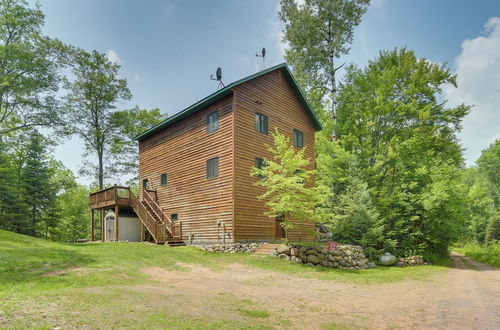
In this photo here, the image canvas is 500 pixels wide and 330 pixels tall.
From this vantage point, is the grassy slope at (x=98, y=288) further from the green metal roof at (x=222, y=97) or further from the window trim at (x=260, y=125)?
the green metal roof at (x=222, y=97)

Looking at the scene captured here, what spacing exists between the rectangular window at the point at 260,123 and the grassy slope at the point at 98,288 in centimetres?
876

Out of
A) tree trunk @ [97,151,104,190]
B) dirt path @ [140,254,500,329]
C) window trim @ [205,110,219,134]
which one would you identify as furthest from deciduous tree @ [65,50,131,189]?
dirt path @ [140,254,500,329]

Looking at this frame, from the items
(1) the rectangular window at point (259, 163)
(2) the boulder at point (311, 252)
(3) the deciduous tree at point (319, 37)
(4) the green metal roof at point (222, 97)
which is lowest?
(2) the boulder at point (311, 252)

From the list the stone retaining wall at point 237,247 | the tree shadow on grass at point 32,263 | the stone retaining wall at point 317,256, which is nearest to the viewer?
the tree shadow on grass at point 32,263

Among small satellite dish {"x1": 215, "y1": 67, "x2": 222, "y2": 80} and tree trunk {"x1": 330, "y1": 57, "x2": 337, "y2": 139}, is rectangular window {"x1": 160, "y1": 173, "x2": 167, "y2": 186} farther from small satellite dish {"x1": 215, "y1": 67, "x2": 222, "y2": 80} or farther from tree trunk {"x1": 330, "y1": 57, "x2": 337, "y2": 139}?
tree trunk {"x1": 330, "y1": 57, "x2": 337, "y2": 139}

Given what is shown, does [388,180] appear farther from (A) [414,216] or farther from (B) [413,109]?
(B) [413,109]

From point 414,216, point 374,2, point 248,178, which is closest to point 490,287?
point 414,216

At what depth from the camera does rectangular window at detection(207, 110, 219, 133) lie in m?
19.1

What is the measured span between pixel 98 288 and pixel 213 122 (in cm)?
1334

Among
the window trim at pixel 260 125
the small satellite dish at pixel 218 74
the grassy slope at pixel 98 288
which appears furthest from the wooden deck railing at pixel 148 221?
the small satellite dish at pixel 218 74

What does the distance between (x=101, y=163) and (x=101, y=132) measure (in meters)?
3.32

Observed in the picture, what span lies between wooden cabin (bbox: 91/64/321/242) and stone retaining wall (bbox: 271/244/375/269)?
1.41 metres

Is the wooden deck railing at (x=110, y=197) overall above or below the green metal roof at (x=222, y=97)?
below

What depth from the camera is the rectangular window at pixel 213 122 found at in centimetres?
1911
